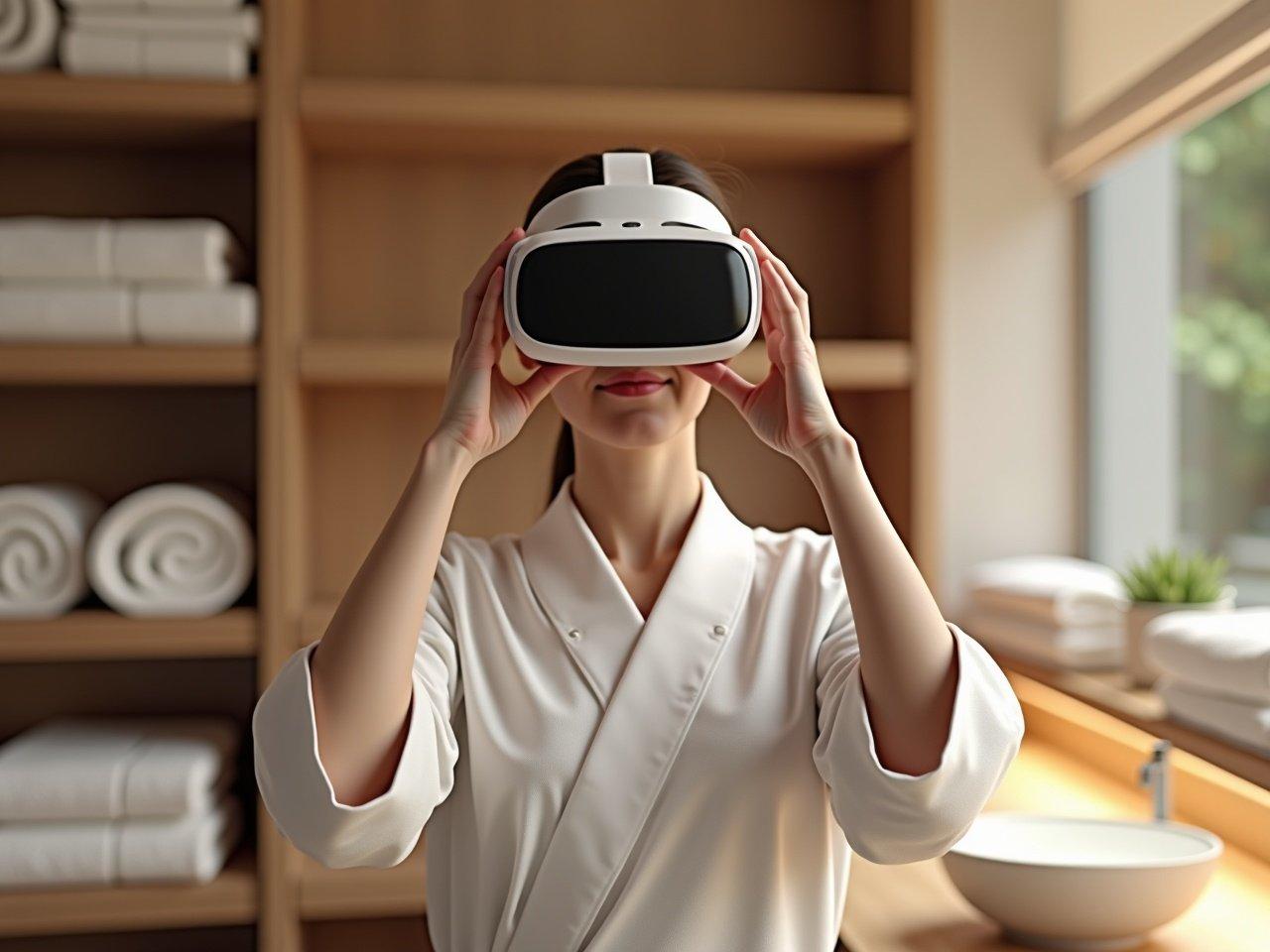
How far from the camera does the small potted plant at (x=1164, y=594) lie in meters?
1.78

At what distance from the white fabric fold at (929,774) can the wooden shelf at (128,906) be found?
1.08m

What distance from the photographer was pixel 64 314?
1.75 m

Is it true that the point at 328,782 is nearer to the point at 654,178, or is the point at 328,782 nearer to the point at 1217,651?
the point at 654,178

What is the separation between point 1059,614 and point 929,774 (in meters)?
1.09

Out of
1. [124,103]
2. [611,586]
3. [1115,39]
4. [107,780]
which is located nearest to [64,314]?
[124,103]

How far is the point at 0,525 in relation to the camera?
5.79 ft

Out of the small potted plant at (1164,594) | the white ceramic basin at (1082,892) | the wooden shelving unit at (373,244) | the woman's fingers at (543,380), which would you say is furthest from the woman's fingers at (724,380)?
the small potted plant at (1164,594)

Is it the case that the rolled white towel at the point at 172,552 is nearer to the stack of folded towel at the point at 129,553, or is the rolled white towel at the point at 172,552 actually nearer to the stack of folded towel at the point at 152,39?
the stack of folded towel at the point at 129,553

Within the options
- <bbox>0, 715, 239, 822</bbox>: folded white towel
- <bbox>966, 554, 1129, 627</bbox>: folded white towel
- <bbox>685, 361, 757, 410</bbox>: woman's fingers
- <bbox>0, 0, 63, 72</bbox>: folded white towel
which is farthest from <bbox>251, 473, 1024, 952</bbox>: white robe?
<bbox>0, 0, 63, 72</bbox>: folded white towel

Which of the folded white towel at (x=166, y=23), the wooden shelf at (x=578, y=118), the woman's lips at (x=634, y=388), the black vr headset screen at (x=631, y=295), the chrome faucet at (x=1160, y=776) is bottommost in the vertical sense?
the chrome faucet at (x=1160, y=776)

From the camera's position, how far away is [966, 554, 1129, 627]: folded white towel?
1.95 m

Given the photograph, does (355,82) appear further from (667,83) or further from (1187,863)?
(1187,863)

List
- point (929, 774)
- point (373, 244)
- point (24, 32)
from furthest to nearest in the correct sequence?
point (373, 244), point (24, 32), point (929, 774)

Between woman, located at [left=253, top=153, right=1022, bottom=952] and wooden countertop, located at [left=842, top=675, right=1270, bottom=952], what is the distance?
0.29m
